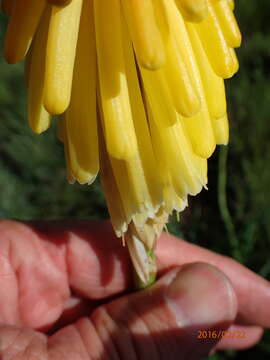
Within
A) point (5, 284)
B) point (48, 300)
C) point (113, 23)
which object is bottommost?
point (48, 300)

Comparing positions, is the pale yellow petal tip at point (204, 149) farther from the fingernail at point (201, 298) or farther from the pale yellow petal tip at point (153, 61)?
the fingernail at point (201, 298)

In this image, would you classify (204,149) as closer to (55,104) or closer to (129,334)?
(55,104)

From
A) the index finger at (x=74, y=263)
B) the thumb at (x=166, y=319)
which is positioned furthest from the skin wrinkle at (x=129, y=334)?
the index finger at (x=74, y=263)

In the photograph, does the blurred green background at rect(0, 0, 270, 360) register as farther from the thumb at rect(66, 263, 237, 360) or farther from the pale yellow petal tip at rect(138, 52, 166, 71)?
the pale yellow petal tip at rect(138, 52, 166, 71)

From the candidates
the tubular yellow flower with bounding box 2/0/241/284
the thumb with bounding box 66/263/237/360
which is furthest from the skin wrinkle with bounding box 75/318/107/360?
the tubular yellow flower with bounding box 2/0/241/284

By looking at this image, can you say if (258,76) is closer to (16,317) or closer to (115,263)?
(115,263)

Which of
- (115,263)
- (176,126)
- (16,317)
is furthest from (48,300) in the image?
(176,126)

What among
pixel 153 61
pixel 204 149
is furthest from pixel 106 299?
pixel 153 61
